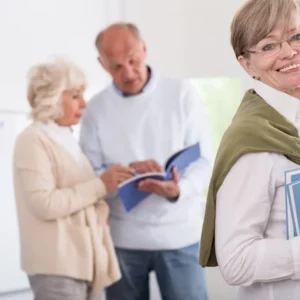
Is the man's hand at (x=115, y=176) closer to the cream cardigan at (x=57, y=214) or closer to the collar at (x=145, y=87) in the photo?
the cream cardigan at (x=57, y=214)

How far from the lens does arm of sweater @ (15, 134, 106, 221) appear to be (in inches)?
84.4

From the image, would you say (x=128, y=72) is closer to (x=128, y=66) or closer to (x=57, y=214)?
(x=128, y=66)

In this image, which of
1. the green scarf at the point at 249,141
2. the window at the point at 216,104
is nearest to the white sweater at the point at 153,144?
the green scarf at the point at 249,141

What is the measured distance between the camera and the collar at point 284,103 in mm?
1201

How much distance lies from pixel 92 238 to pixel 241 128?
3.83ft

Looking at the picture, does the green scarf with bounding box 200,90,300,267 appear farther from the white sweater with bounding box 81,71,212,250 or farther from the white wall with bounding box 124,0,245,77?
the white wall with bounding box 124,0,245,77

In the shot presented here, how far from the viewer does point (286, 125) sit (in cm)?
118

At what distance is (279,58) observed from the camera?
118 centimetres

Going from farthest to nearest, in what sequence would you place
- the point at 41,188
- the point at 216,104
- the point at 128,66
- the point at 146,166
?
the point at 216,104 → the point at 128,66 → the point at 146,166 → the point at 41,188

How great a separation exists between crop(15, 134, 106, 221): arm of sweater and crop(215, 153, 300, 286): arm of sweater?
3.58 feet

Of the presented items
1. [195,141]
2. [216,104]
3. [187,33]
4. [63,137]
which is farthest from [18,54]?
[195,141]

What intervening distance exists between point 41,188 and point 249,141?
1.14 metres

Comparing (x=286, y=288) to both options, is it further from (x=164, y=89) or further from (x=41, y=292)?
(x=164, y=89)

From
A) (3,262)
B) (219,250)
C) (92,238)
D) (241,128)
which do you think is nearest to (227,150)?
(241,128)
